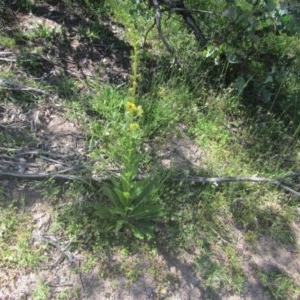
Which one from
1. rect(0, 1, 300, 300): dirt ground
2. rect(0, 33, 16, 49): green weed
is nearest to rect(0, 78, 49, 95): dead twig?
rect(0, 1, 300, 300): dirt ground

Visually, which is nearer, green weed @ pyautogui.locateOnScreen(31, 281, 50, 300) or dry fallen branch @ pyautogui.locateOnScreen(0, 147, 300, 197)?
green weed @ pyautogui.locateOnScreen(31, 281, 50, 300)

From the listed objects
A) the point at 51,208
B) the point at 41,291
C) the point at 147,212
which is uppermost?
the point at 147,212

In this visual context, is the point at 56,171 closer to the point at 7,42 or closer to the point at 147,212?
the point at 147,212

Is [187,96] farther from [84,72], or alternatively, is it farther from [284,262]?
[284,262]

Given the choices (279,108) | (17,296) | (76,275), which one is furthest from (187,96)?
(17,296)

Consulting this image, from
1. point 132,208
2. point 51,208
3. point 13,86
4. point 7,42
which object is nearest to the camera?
point 132,208

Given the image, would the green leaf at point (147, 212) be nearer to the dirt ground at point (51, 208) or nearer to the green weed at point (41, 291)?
the dirt ground at point (51, 208)

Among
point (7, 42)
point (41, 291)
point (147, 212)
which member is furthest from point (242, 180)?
point (7, 42)

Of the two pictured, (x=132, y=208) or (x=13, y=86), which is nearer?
(x=132, y=208)

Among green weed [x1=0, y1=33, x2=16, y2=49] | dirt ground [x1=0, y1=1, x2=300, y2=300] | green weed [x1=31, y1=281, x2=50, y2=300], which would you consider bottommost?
green weed [x1=31, y1=281, x2=50, y2=300]

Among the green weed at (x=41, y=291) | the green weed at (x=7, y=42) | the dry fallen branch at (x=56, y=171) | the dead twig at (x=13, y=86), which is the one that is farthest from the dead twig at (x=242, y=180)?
the green weed at (x=7, y=42)

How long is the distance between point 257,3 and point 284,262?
1.89m

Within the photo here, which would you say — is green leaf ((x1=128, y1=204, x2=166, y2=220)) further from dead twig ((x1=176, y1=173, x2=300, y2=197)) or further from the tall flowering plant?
dead twig ((x1=176, y1=173, x2=300, y2=197))

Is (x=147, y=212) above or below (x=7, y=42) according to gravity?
below
